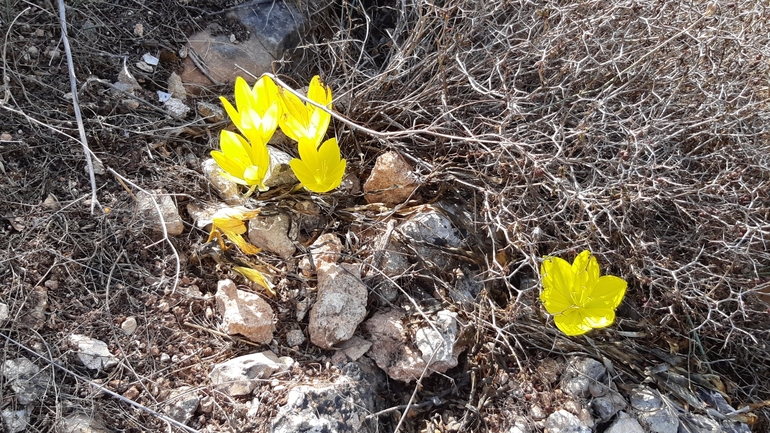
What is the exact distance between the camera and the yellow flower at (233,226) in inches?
67.5

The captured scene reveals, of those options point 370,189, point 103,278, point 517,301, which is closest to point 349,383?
point 517,301

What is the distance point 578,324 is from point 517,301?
0.22 m

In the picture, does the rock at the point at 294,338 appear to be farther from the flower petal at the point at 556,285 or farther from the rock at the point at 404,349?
the flower petal at the point at 556,285

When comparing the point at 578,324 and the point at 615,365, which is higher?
the point at 578,324

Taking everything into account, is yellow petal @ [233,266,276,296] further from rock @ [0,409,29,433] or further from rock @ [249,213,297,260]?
rock @ [0,409,29,433]

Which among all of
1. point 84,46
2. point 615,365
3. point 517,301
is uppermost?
point 84,46

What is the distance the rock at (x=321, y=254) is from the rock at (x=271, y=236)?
2.6 inches

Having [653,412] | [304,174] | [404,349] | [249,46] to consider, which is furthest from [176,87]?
[653,412]

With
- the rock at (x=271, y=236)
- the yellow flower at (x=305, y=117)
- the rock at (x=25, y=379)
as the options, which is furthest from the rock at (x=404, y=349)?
the rock at (x=25, y=379)

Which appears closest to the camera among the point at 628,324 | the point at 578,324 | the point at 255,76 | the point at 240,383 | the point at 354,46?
the point at 240,383

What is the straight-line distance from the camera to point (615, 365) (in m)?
1.71

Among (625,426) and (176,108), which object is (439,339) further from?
(176,108)

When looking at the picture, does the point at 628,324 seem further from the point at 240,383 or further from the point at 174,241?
the point at 174,241

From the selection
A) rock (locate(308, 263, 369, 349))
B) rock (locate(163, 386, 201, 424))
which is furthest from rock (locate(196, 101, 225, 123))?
rock (locate(163, 386, 201, 424))
